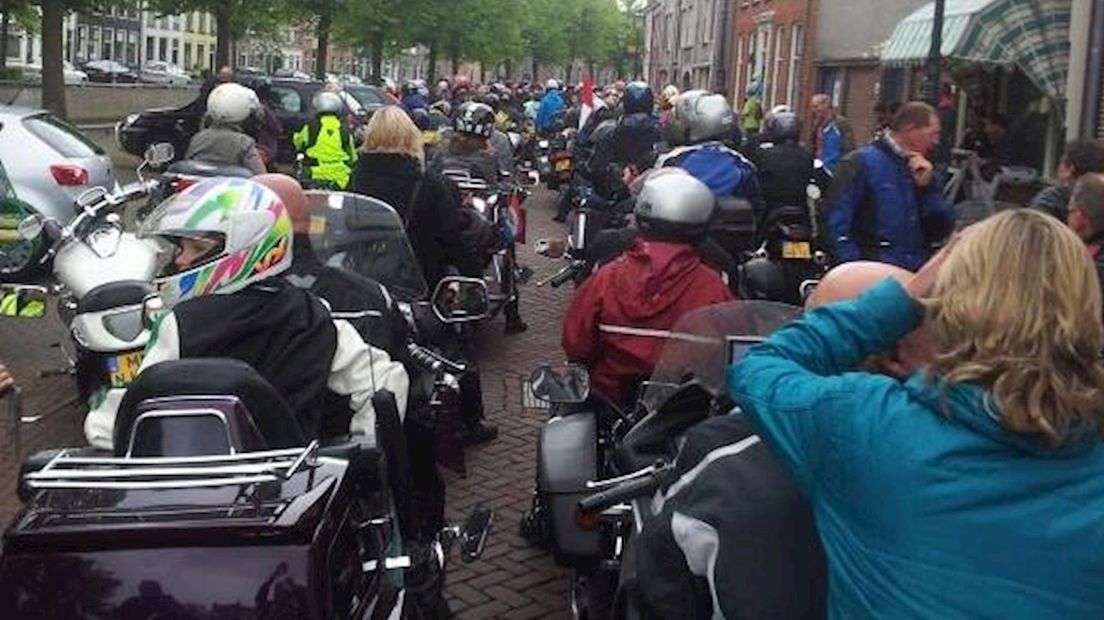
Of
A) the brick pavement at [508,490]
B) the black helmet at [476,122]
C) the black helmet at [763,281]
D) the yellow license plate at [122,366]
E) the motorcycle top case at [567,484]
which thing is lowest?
the brick pavement at [508,490]

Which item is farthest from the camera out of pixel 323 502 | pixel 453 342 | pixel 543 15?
pixel 543 15

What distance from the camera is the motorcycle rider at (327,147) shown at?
10.2 meters

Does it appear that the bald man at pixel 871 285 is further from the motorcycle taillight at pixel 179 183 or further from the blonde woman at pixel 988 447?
the motorcycle taillight at pixel 179 183

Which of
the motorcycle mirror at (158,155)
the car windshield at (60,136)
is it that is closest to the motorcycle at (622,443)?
the motorcycle mirror at (158,155)

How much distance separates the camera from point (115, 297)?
518cm

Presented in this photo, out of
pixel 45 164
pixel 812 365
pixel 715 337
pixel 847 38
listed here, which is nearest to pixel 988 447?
pixel 812 365

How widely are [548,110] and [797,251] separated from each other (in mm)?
16408

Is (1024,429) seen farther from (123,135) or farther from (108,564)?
(123,135)

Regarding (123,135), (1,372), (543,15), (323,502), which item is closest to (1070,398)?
(323,502)

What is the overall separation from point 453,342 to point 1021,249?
5.06 meters

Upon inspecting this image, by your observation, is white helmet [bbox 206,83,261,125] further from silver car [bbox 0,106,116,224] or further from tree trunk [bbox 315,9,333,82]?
tree trunk [bbox 315,9,333,82]

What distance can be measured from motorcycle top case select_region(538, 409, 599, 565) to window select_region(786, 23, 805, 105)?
27541mm

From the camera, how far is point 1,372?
3.76 m

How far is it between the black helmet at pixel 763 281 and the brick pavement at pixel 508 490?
4.38ft
